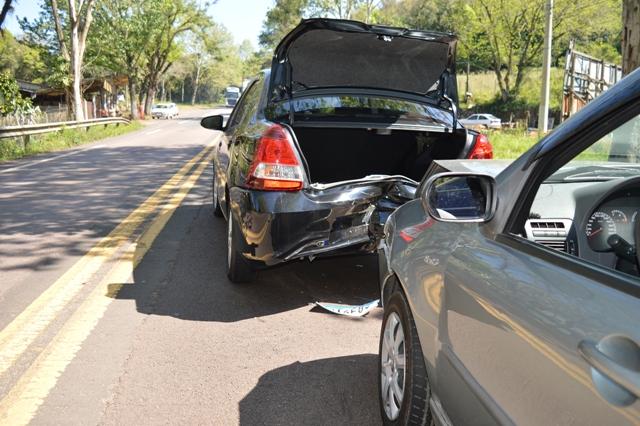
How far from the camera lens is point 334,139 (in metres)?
5.64

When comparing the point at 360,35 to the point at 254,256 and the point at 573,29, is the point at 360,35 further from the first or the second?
the point at 573,29

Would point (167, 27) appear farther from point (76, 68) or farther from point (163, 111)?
point (76, 68)

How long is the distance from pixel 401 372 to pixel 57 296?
3113mm

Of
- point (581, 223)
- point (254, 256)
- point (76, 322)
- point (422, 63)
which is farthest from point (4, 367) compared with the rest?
point (422, 63)

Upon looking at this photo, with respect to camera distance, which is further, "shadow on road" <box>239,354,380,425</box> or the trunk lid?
the trunk lid

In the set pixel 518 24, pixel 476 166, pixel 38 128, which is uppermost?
pixel 518 24

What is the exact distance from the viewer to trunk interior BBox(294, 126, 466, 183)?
5.51 m

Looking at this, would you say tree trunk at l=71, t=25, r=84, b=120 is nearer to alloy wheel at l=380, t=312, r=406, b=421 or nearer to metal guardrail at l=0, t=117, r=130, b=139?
metal guardrail at l=0, t=117, r=130, b=139

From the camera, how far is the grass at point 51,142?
16.5m

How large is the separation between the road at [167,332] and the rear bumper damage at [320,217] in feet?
1.74

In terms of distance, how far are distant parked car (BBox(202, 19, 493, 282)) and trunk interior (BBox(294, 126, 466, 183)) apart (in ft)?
0.03

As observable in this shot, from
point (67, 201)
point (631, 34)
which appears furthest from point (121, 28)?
point (631, 34)

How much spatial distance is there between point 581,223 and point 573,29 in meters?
48.2

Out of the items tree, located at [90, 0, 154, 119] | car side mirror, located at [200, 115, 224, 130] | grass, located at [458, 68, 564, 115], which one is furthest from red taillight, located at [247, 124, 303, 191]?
grass, located at [458, 68, 564, 115]
